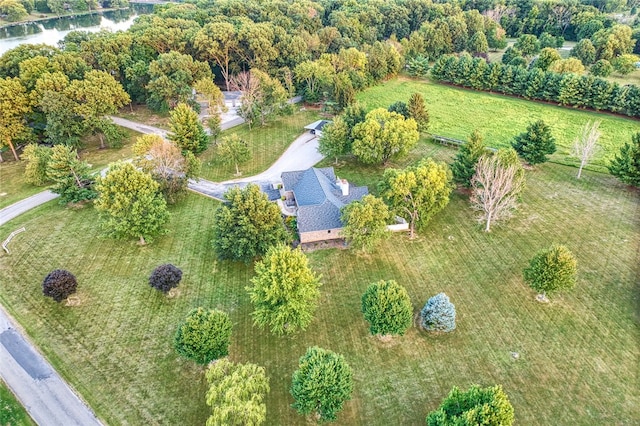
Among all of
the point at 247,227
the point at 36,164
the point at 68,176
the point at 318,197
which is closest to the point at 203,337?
the point at 247,227

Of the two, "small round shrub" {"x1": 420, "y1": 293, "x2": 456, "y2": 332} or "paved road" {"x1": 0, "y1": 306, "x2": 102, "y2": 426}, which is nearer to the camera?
"paved road" {"x1": 0, "y1": 306, "x2": 102, "y2": 426}

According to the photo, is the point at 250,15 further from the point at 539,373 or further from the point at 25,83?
the point at 539,373

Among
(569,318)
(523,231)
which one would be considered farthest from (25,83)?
(569,318)

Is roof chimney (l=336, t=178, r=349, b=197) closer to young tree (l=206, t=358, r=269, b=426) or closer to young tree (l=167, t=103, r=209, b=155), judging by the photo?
young tree (l=167, t=103, r=209, b=155)

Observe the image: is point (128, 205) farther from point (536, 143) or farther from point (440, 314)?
point (536, 143)

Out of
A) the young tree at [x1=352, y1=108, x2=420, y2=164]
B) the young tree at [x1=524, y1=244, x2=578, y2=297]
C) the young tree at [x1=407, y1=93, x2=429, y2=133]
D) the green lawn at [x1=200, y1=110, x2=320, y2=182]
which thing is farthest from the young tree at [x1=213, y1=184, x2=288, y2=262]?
the young tree at [x1=407, y1=93, x2=429, y2=133]

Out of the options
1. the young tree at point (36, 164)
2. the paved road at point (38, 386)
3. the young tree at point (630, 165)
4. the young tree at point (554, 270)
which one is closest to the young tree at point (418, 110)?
→ the young tree at point (630, 165)

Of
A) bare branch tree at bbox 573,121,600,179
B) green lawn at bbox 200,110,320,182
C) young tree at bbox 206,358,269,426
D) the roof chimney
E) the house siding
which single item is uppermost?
bare branch tree at bbox 573,121,600,179

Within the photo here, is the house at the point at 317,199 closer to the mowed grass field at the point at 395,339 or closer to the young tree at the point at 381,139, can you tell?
the mowed grass field at the point at 395,339
